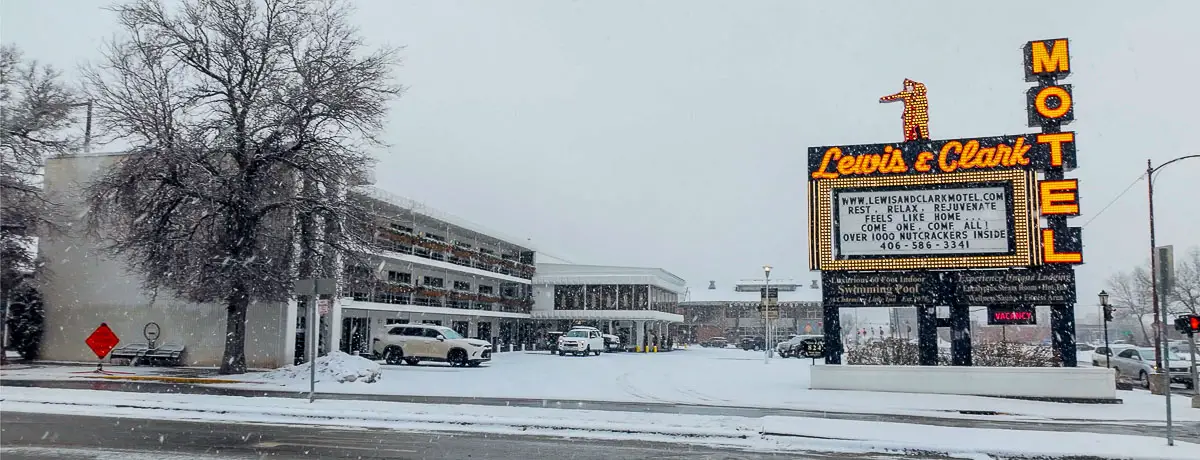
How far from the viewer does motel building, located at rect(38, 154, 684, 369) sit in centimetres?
3025

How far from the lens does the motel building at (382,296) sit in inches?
1191

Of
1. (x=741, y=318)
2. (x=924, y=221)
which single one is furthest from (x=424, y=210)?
(x=741, y=318)

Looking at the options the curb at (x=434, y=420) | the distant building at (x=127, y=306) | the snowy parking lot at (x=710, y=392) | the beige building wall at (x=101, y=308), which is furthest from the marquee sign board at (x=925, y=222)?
the beige building wall at (x=101, y=308)

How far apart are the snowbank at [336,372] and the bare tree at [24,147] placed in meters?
10.7

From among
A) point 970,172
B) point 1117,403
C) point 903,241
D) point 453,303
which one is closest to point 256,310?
point 453,303

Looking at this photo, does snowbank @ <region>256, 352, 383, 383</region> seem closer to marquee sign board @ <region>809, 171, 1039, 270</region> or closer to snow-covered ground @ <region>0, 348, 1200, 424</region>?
snow-covered ground @ <region>0, 348, 1200, 424</region>

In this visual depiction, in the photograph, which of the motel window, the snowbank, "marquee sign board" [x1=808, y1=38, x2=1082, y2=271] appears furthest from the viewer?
the motel window

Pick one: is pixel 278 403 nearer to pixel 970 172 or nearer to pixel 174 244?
pixel 174 244

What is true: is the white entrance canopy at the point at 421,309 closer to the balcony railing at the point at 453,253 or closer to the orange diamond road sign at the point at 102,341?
the balcony railing at the point at 453,253

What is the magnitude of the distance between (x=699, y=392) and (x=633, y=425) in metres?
8.87

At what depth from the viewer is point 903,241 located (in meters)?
21.1

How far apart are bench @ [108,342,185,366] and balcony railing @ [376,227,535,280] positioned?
8.61m

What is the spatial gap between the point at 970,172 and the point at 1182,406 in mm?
7500

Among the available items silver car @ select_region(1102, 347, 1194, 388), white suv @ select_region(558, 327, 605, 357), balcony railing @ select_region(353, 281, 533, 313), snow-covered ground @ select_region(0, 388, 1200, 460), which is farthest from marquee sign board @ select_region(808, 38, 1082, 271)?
white suv @ select_region(558, 327, 605, 357)
